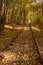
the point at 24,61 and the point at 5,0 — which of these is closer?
the point at 24,61

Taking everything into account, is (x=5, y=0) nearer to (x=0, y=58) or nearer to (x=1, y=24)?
(x=1, y=24)

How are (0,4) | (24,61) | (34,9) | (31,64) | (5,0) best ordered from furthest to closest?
(34,9), (5,0), (0,4), (24,61), (31,64)

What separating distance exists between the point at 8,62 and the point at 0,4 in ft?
40.1

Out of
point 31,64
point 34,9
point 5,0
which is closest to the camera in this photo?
point 31,64

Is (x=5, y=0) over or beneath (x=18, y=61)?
over

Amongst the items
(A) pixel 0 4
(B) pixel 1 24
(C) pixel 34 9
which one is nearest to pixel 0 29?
(B) pixel 1 24

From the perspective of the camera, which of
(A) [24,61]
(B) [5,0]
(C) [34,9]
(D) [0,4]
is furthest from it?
(C) [34,9]

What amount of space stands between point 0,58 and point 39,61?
1333 millimetres

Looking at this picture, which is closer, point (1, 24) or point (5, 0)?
point (1, 24)

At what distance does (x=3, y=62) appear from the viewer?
19.4ft

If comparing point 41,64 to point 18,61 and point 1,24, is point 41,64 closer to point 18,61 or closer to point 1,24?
point 18,61

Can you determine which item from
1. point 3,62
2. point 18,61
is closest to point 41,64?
point 18,61

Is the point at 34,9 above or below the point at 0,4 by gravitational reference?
below

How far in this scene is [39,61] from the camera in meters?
6.03
